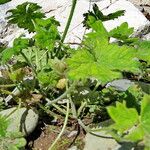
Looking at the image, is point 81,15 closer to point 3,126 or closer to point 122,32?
point 122,32

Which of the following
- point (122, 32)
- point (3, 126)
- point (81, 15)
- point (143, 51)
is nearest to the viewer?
point (3, 126)

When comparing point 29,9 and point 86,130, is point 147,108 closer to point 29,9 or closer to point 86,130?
point 86,130

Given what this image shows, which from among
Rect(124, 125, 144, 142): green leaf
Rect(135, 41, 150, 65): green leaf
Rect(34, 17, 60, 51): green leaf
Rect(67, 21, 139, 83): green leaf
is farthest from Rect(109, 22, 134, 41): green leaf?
Rect(124, 125, 144, 142): green leaf

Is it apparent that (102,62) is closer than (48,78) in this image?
Yes

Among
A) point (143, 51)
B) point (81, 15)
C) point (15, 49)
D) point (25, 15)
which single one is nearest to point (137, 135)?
point (143, 51)

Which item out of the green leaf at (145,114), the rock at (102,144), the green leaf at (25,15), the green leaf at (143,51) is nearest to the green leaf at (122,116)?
the green leaf at (145,114)
